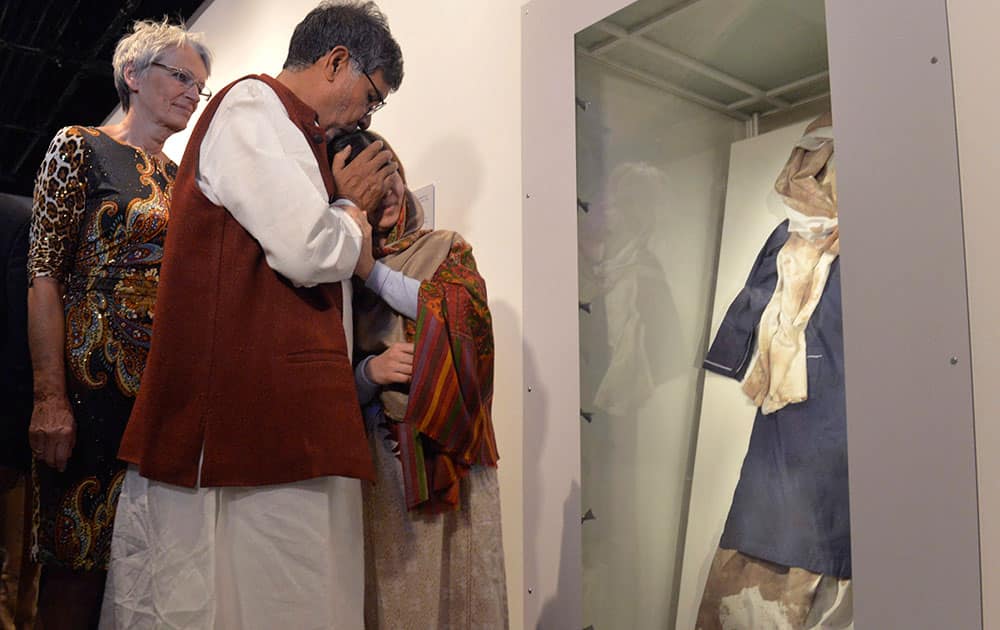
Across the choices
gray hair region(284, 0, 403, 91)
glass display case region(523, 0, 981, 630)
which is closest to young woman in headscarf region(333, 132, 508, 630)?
gray hair region(284, 0, 403, 91)

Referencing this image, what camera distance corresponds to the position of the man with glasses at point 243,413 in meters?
1.32

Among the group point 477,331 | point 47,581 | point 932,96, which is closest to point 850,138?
point 932,96

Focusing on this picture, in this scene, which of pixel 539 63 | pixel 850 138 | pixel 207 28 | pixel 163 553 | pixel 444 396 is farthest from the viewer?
pixel 207 28

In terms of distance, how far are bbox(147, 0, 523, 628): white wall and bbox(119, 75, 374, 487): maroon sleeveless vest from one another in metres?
0.84

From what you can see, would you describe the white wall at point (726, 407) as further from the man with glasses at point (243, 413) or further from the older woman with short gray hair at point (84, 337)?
the older woman with short gray hair at point (84, 337)

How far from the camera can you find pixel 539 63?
214cm

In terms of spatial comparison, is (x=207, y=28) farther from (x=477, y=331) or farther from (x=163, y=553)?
(x=163, y=553)

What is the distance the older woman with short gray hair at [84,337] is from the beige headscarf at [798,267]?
1213 mm

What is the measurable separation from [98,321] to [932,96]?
4.97 ft

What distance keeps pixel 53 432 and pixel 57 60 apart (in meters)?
4.05

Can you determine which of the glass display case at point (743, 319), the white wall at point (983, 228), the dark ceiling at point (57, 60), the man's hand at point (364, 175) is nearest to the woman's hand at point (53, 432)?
the man's hand at point (364, 175)

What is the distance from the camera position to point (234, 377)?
1.33 m

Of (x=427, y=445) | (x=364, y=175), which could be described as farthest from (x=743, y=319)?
(x=364, y=175)

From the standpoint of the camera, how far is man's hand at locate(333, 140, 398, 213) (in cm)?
159
